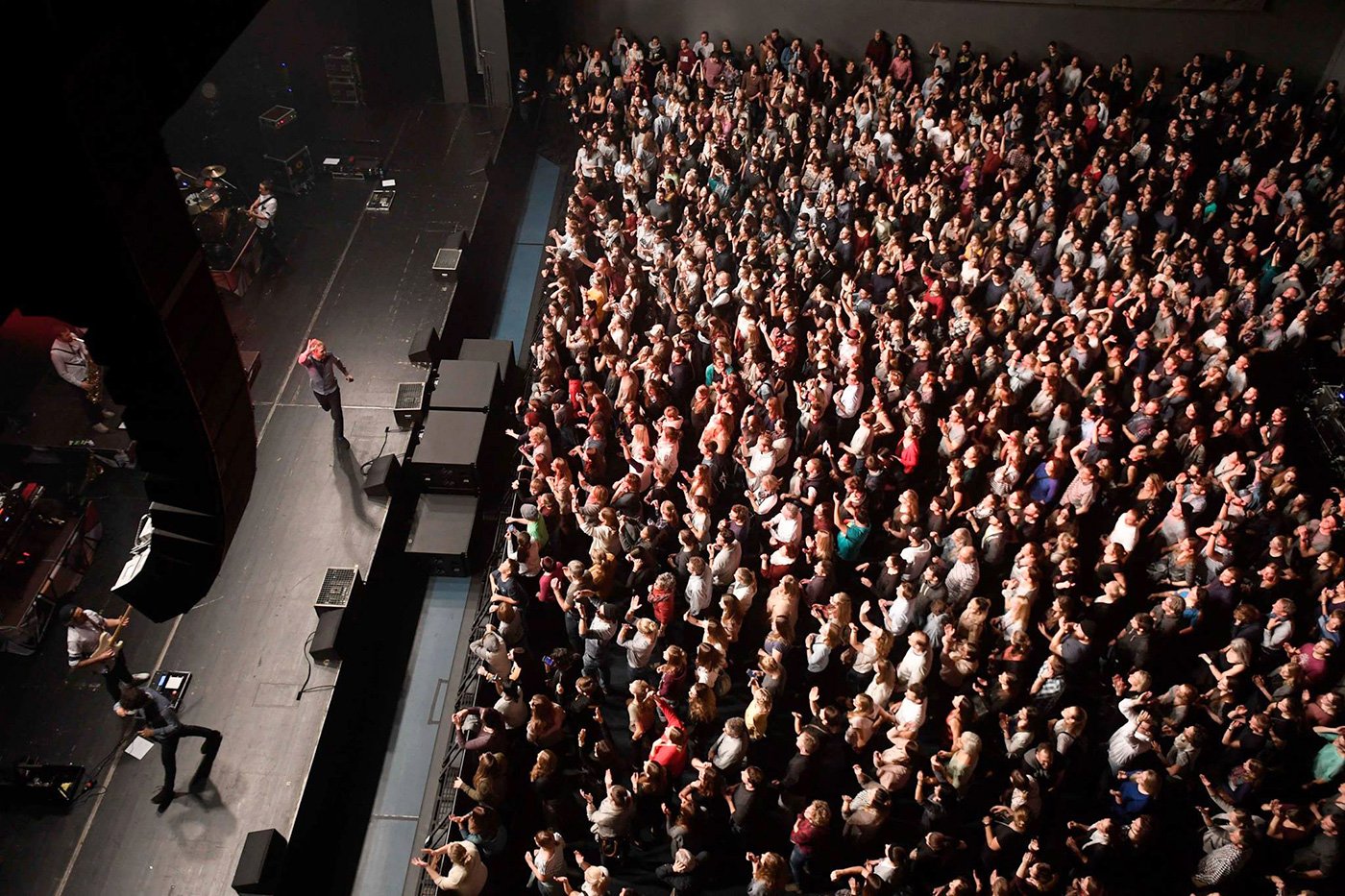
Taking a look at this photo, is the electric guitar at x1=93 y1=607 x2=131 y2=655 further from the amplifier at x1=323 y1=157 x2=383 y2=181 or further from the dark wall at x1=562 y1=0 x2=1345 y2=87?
the dark wall at x1=562 y1=0 x2=1345 y2=87

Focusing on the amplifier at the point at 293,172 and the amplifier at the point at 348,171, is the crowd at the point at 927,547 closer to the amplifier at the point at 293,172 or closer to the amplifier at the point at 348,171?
the amplifier at the point at 348,171

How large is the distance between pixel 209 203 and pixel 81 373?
3736mm

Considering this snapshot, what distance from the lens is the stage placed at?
709cm

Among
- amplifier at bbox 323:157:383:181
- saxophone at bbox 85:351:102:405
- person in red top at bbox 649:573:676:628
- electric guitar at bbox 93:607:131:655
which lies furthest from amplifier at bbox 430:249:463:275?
person in red top at bbox 649:573:676:628

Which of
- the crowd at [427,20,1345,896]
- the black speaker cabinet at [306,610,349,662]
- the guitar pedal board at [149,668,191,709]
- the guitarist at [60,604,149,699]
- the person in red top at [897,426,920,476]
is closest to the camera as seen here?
the crowd at [427,20,1345,896]

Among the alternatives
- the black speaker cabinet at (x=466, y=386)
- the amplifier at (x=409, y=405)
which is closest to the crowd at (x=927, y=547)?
the black speaker cabinet at (x=466, y=386)

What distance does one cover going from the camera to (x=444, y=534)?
9.32 meters

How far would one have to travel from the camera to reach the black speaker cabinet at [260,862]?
6629 mm

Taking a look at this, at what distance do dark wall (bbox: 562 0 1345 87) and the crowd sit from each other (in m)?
4.16

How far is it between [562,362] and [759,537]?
3.18m

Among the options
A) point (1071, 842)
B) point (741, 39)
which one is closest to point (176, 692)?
point (1071, 842)

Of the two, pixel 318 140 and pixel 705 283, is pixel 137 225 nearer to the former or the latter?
pixel 705 283

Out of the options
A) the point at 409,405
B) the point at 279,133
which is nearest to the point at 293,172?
the point at 279,133

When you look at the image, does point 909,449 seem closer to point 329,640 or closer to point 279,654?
point 329,640
